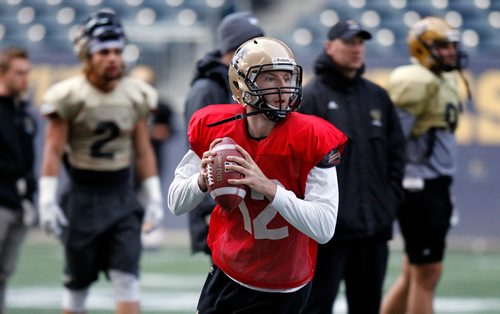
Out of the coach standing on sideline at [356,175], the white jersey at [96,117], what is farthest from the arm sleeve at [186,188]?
the white jersey at [96,117]

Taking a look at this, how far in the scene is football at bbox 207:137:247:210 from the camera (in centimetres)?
359

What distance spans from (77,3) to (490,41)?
18.5 ft

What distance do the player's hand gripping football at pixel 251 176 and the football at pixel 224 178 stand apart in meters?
0.02

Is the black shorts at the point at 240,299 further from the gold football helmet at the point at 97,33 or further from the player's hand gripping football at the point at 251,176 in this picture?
the gold football helmet at the point at 97,33

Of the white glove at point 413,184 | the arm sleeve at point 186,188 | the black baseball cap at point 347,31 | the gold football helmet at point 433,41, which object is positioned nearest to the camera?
the arm sleeve at point 186,188

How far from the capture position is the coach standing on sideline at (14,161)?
22.0 feet

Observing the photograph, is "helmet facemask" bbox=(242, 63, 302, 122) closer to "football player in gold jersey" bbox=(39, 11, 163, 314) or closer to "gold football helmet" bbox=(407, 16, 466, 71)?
"football player in gold jersey" bbox=(39, 11, 163, 314)

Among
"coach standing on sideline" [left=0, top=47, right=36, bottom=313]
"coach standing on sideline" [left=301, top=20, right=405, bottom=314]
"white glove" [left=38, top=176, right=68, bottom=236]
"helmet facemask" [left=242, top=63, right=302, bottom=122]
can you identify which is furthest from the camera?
"coach standing on sideline" [left=0, top=47, right=36, bottom=313]

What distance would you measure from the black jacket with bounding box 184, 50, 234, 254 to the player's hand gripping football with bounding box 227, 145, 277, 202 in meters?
1.55

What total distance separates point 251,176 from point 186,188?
1.17 feet

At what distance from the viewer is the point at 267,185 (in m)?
3.63

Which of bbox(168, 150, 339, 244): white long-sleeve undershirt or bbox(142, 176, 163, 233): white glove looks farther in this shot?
bbox(142, 176, 163, 233): white glove

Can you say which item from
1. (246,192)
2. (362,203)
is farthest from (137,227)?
(246,192)

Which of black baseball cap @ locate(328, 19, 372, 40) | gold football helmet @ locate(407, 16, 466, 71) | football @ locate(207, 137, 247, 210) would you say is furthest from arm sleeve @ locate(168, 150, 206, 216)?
gold football helmet @ locate(407, 16, 466, 71)
